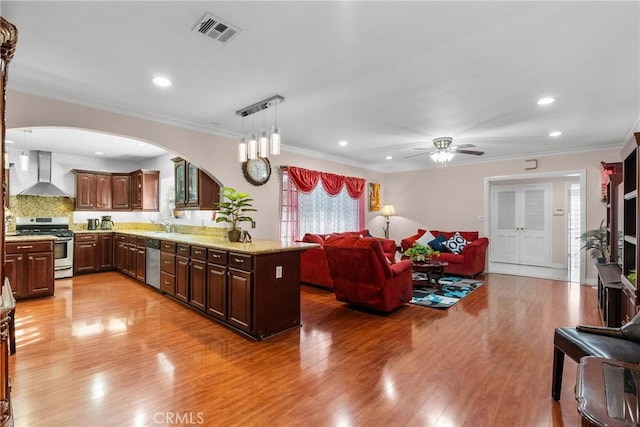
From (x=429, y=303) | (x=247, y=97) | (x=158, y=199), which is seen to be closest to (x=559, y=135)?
(x=429, y=303)

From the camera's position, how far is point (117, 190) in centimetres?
719

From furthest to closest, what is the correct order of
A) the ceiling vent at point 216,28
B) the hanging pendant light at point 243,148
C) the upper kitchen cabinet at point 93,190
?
the upper kitchen cabinet at point 93,190 → the hanging pendant light at point 243,148 → the ceiling vent at point 216,28

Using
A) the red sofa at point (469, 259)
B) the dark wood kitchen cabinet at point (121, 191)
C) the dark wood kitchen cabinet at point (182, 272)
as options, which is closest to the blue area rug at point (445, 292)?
the red sofa at point (469, 259)

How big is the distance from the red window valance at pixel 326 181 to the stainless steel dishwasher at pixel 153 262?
2.64m

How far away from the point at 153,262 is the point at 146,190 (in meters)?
2.55

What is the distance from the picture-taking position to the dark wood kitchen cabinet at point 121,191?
282 inches

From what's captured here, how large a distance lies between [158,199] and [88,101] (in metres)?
3.67

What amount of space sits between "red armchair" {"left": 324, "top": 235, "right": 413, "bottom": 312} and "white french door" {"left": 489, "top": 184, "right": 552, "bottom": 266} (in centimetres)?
554

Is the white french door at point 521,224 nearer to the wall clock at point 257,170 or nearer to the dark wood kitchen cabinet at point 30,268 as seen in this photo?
the wall clock at point 257,170

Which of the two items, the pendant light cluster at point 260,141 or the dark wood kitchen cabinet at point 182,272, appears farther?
the dark wood kitchen cabinet at point 182,272

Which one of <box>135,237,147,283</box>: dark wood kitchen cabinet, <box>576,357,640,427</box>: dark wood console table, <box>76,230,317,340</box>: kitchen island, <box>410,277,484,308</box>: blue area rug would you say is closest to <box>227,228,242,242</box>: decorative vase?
<box>76,230,317,340</box>: kitchen island

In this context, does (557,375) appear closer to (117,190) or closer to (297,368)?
(297,368)

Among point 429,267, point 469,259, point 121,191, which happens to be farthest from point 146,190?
point 469,259

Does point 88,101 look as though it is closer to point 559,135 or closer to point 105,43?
point 105,43
